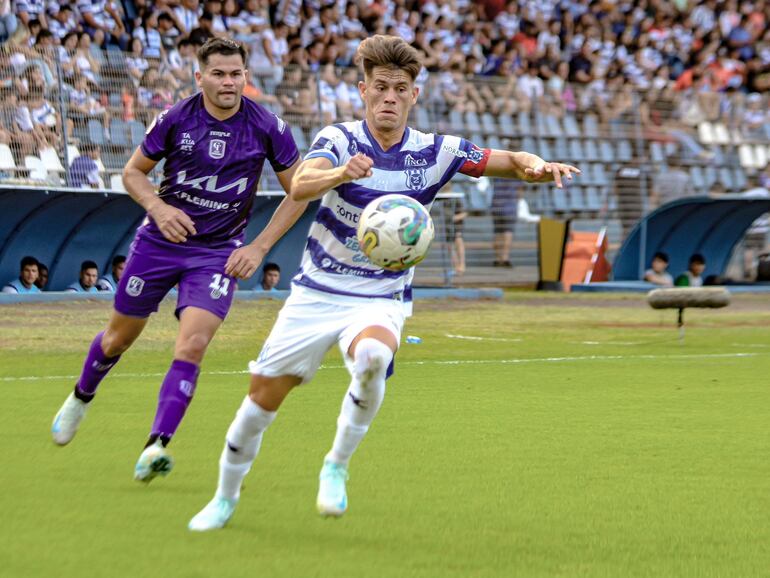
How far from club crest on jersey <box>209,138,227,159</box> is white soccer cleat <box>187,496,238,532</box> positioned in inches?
94.1

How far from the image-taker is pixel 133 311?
768cm

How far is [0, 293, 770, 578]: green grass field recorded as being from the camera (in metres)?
5.21

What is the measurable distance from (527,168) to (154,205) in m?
2.18

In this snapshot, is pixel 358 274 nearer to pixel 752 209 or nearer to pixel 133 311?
pixel 133 311

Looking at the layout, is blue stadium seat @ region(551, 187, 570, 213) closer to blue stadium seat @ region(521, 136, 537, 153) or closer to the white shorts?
blue stadium seat @ region(521, 136, 537, 153)

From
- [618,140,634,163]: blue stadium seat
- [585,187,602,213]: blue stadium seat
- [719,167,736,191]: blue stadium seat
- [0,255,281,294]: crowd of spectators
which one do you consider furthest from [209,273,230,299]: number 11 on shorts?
[719,167,736,191]: blue stadium seat

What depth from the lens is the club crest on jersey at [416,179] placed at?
245 inches

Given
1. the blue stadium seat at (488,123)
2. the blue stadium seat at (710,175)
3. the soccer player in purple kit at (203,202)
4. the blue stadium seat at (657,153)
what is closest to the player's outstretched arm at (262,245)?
the soccer player in purple kit at (203,202)

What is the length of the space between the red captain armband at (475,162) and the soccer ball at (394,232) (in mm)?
747

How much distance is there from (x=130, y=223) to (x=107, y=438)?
45.4 feet

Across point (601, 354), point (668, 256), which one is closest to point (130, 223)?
point (601, 354)

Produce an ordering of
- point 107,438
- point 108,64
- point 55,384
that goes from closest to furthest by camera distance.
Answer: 1. point 107,438
2. point 55,384
3. point 108,64

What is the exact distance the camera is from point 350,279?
6.01m

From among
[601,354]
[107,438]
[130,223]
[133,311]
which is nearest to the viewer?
[133,311]
